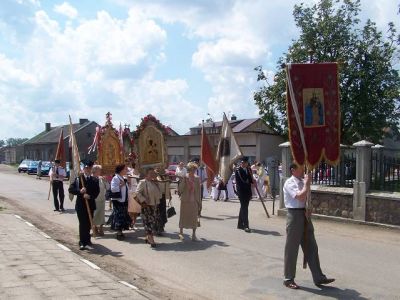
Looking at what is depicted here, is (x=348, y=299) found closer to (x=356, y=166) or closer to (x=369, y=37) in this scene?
(x=356, y=166)

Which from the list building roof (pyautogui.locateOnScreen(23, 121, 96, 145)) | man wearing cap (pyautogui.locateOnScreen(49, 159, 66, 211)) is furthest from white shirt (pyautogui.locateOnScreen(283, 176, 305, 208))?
building roof (pyautogui.locateOnScreen(23, 121, 96, 145))

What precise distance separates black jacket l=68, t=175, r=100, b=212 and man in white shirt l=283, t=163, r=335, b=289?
4763 millimetres

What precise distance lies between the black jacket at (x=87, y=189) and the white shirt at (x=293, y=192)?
4725mm

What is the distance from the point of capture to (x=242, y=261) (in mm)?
8852

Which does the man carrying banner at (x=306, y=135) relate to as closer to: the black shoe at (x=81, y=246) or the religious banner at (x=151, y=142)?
the black shoe at (x=81, y=246)

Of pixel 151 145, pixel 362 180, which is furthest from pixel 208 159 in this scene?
pixel 362 180

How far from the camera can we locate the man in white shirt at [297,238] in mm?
7055

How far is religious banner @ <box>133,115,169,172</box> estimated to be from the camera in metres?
12.8

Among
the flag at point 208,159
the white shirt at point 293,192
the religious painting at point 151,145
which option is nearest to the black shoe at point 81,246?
the religious painting at point 151,145

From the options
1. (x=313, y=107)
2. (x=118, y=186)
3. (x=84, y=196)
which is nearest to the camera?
(x=313, y=107)

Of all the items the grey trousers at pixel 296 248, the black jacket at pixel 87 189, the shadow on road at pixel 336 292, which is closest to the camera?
the shadow on road at pixel 336 292

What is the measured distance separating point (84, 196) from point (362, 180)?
7547mm

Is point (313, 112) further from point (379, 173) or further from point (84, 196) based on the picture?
point (379, 173)

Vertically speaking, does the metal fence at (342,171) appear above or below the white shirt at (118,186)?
above
